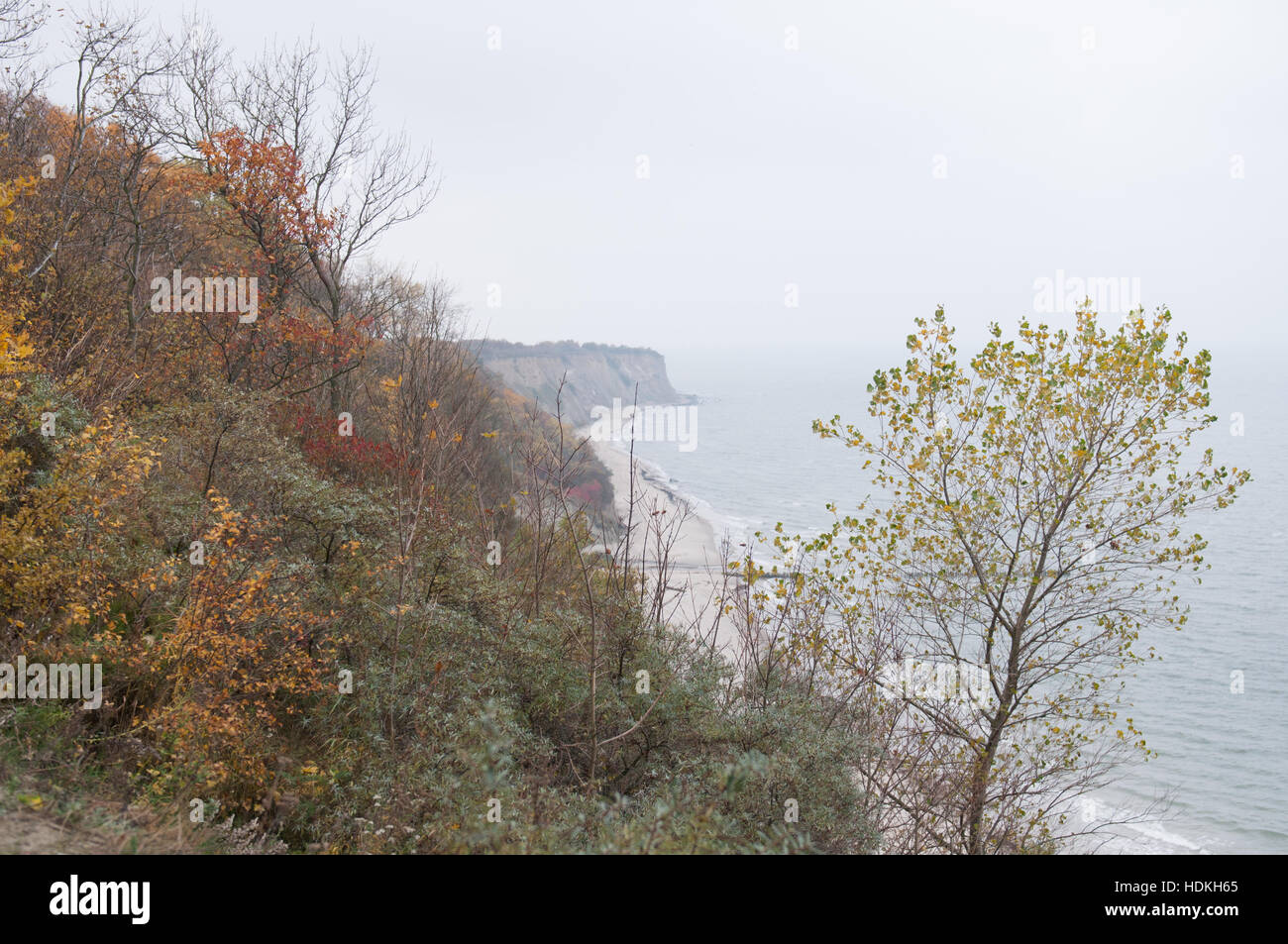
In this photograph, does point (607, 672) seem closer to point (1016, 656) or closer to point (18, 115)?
point (1016, 656)

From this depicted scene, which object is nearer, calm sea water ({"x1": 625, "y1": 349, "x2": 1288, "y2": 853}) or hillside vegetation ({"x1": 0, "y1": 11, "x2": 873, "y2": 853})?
hillside vegetation ({"x1": 0, "y1": 11, "x2": 873, "y2": 853})

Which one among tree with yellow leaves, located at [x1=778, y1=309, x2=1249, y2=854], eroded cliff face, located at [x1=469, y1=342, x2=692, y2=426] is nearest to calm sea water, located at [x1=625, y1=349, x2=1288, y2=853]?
tree with yellow leaves, located at [x1=778, y1=309, x2=1249, y2=854]

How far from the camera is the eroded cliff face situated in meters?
127

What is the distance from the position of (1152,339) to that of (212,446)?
14133 millimetres

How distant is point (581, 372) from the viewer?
153m

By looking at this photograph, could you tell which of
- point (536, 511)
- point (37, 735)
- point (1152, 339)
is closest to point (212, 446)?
point (536, 511)

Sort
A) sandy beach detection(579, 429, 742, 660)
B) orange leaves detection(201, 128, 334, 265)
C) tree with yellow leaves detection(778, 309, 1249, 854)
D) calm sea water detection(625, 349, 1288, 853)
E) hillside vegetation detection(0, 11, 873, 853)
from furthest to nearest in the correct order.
Answer: sandy beach detection(579, 429, 742, 660), calm sea water detection(625, 349, 1288, 853), orange leaves detection(201, 128, 334, 265), tree with yellow leaves detection(778, 309, 1249, 854), hillside vegetation detection(0, 11, 873, 853)

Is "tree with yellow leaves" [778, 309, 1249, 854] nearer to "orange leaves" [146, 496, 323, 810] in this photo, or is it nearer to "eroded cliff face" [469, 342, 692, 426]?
"orange leaves" [146, 496, 323, 810]

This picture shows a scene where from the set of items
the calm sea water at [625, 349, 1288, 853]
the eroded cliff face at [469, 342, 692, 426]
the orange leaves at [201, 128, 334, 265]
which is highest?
the eroded cliff face at [469, 342, 692, 426]

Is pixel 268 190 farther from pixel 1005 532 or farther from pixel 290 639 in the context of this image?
pixel 1005 532

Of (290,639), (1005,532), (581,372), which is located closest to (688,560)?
(1005,532)

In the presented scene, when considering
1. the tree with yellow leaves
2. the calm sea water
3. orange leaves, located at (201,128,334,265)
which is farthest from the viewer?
the calm sea water

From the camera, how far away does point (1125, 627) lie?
12.6 m
